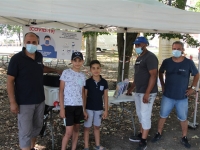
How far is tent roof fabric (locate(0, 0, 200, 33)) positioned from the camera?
2529mm

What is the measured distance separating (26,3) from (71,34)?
8.27ft

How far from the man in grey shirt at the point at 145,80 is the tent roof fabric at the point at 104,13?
1.36ft

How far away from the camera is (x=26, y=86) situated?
2691mm

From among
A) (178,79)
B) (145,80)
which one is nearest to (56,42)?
(145,80)

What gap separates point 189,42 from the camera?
24.7ft

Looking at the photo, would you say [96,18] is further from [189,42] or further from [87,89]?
[189,42]

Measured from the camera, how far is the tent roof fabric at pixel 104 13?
253 cm

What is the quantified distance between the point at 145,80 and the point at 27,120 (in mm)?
1767

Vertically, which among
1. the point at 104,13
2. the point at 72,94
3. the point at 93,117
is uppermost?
the point at 104,13

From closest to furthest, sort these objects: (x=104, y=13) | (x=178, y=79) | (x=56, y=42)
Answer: (x=104, y=13), (x=178, y=79), (x=56, y=42)

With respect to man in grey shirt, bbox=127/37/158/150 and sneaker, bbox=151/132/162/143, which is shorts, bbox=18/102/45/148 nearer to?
man in grey shirt, bbox=127/37/158/150

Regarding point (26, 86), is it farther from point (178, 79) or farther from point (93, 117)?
point (178, 79)

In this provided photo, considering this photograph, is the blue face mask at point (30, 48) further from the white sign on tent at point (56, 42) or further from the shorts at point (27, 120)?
the white sign on tent at point (56, 42)

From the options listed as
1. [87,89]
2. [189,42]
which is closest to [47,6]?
[87,89]
